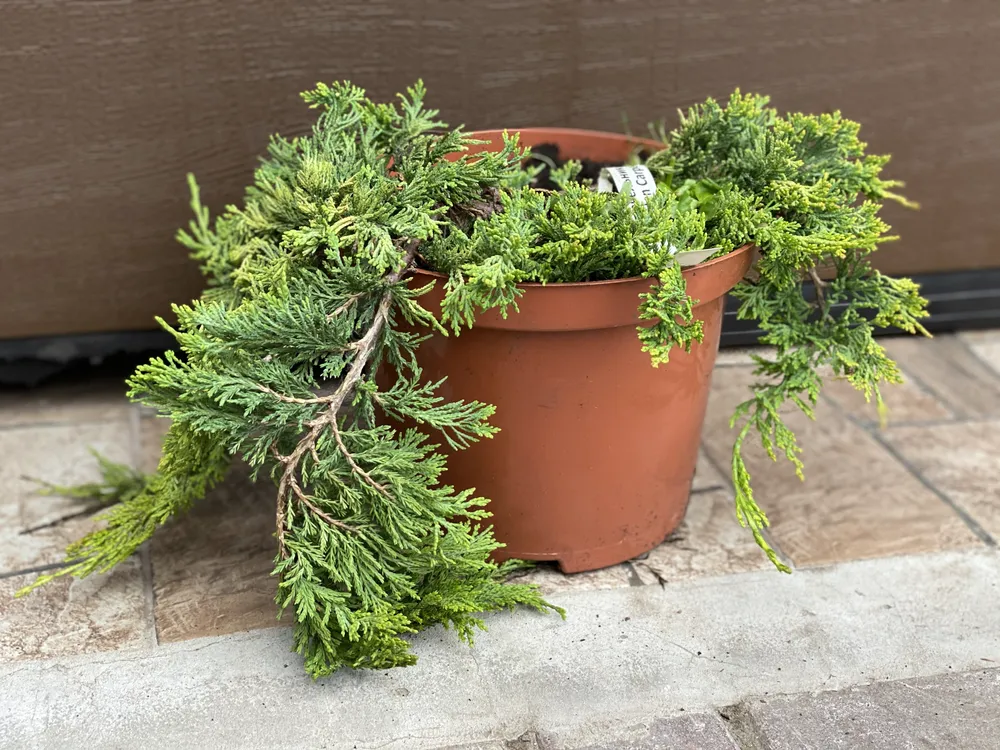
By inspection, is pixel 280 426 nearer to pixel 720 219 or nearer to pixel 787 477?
pixel 720 219

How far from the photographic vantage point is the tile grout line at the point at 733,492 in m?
2.29

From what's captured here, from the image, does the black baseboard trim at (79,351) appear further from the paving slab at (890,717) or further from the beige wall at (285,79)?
the paving slab at (890,717)

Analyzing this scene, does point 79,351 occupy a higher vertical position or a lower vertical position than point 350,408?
lower

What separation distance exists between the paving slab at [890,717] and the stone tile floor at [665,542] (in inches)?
16.1

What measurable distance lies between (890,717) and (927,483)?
94cm

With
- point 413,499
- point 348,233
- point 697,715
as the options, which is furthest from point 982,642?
point 348,233

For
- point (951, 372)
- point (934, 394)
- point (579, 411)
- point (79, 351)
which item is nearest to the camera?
point (579, 411)

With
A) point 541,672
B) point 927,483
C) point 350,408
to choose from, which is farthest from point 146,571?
point 927,483

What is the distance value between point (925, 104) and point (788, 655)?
6.32 feet

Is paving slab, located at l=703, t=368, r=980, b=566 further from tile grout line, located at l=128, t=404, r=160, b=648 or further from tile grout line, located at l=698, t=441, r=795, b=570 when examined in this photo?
tile grout line, located at l=128, t=404, r=160, b=648

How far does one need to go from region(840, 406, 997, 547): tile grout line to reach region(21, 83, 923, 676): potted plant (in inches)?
24.8

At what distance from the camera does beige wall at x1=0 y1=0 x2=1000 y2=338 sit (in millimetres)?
2549

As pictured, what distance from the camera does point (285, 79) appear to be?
2623 millimetres

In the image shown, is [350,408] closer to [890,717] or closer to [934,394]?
[890,717]
